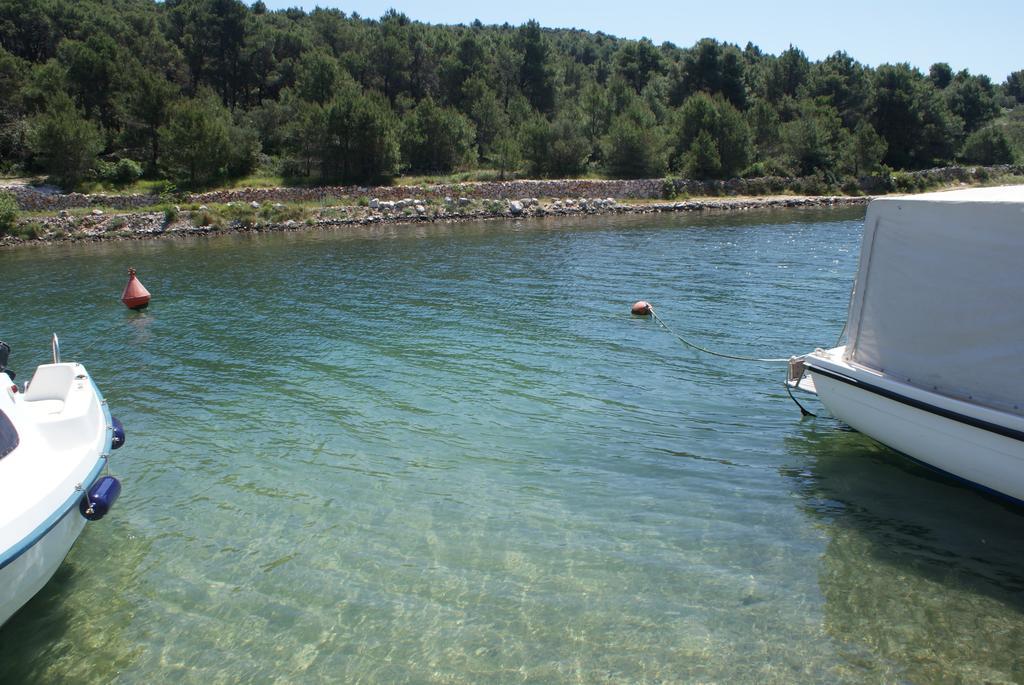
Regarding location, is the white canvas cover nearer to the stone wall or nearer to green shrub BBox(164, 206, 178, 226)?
green shrub BBox(164, 206, 178, 226)

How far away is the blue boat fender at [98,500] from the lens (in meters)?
7.86

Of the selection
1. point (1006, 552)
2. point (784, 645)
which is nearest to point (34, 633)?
point (784, 645)

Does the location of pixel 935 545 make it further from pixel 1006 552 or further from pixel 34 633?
pixel 34 633

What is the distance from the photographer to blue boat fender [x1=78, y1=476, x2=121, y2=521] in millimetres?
7859

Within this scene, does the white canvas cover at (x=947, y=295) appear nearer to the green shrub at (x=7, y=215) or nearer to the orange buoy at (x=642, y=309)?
the orange buoy at (x=642, y=309)

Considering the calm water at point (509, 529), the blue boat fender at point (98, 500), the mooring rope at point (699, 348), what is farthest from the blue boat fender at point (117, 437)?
the mooring rope at point (699, 348)

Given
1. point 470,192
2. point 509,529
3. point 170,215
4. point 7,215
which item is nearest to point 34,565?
point 509,529

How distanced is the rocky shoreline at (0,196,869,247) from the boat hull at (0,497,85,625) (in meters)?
50.6

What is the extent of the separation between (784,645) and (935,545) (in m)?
3.01

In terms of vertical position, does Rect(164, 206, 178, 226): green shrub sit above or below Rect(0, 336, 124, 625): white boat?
below

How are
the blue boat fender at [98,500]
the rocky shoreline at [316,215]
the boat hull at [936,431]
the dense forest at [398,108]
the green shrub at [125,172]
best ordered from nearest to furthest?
the blue boat fender at [98,500], the boat hull at [936,431], the rocky shoreline at [316,215], the green shrub at [125,172], the dense forest at [398,108]

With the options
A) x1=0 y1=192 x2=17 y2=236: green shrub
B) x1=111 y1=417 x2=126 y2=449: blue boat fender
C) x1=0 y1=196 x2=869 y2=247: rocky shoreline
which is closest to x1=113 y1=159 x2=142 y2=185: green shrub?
x1=0 y1=196 x2=869 y2=247: rocky shoreline

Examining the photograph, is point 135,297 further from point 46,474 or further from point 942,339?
point 942,339

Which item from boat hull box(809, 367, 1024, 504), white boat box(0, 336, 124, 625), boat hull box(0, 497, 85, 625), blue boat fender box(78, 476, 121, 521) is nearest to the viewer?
boat hull box(0, 497, 85, 625)
